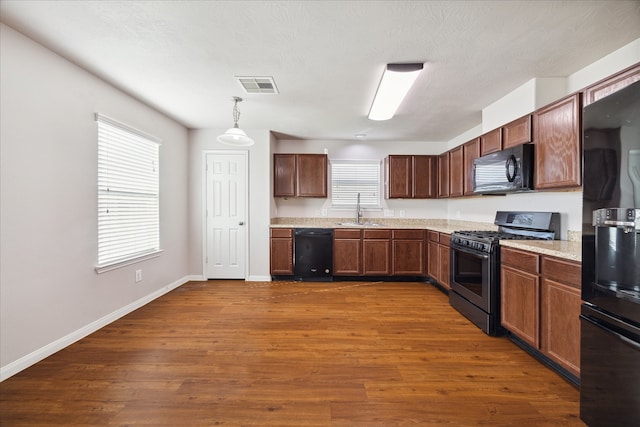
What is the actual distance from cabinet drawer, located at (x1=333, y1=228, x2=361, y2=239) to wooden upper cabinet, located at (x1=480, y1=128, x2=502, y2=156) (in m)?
2.06

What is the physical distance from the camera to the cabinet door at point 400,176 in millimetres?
4539

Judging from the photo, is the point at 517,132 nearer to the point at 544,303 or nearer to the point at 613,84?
the point at 613,84

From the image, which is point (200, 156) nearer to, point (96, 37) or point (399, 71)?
point (96, 37)

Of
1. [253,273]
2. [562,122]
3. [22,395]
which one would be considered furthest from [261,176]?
[562,122]

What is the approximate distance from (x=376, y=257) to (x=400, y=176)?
151 cm

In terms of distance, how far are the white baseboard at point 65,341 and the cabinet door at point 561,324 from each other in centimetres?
387

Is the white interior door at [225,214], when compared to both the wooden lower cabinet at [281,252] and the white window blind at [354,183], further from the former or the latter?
the white window blind at [354,183]

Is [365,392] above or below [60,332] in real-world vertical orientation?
below

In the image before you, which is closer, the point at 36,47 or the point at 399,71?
the point at 36,47

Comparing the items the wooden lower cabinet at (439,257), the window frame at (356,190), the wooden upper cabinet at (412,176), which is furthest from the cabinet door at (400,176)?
the wooden lower cabinet at (439,257)

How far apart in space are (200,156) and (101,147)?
1671 mm

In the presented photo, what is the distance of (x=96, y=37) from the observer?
1916 millimetres

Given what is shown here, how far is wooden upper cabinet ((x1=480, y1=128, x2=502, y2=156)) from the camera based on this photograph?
2.75 m

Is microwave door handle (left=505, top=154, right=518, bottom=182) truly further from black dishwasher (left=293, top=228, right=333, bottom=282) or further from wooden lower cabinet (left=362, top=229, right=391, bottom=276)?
black dishwasher (left=293, top=228, right=333, bottom=282)
